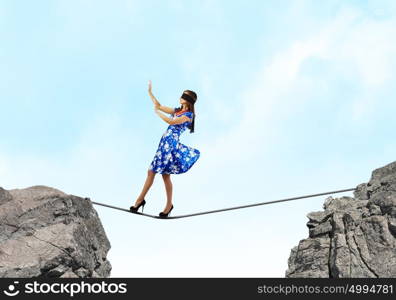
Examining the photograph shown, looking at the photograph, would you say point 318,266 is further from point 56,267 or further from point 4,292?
point 4,292

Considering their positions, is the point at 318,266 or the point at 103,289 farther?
the point at 318,266

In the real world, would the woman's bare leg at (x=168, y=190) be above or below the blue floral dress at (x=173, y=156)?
below

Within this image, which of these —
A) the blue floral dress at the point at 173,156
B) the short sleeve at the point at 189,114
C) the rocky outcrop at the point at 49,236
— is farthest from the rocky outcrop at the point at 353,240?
the rocky outcrop at the point at 49,236

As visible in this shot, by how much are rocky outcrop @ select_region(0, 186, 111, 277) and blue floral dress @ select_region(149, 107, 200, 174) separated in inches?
122

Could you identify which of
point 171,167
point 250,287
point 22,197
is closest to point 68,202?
point 22,197

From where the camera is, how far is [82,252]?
13.9 m

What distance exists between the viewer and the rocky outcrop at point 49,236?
13188 millimetres

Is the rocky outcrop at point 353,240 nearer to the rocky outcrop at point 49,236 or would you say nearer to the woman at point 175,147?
the woman at point 175,147

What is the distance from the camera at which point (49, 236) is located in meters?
13.9

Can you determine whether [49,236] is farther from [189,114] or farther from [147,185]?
[189,114]

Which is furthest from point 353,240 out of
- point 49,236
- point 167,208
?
point 49,236

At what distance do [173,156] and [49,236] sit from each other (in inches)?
151

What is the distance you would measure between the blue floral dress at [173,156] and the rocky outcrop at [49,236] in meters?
3.11

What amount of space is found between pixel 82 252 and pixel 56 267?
0.80 metres
